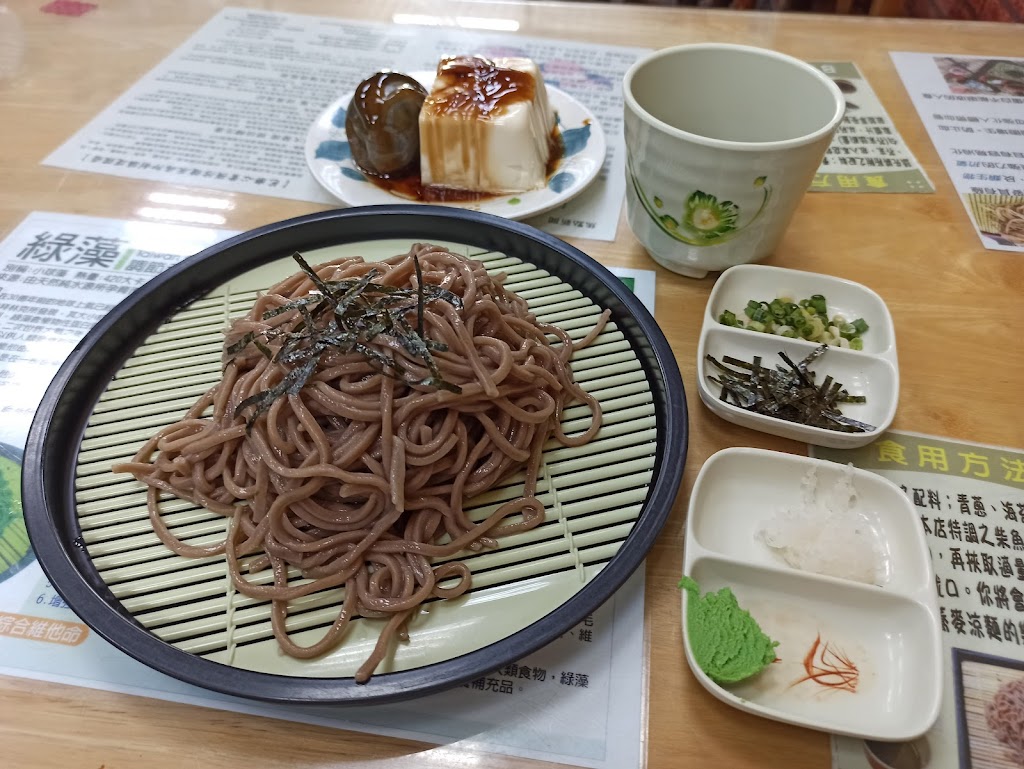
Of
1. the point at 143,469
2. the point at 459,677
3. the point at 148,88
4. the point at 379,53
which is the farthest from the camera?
the point at 379,53

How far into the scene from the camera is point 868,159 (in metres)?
2.14

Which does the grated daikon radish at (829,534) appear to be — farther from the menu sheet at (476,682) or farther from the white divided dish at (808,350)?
the menu sheet at (476,682)

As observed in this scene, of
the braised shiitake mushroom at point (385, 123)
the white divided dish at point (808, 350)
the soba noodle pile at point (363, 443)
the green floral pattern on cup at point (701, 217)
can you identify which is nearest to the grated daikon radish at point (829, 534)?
the white divided dish at point (808, 350)

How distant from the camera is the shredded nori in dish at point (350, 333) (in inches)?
47.5

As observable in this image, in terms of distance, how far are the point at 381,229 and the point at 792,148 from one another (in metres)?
1.01

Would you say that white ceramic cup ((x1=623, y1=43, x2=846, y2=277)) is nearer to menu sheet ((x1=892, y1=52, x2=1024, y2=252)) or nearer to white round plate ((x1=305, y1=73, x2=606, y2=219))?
white round plate ((x1=305, y1=73, x2=606, y2=219))

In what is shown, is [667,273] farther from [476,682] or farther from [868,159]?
Result: [476,682]

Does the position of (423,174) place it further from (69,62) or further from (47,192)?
(69,62)

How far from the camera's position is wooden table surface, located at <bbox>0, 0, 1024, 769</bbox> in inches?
39.2

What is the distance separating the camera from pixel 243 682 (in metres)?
0.93

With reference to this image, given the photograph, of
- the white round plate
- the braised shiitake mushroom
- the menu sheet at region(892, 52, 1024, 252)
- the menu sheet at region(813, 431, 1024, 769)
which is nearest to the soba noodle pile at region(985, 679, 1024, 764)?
the menu sheet at region(813, 431, 1024, 769)

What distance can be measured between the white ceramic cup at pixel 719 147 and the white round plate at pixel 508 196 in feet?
0.97

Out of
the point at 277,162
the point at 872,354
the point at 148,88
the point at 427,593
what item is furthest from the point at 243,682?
the point at 148,88

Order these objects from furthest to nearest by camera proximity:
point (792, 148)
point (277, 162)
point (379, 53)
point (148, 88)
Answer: point (379, 53) < point (148, 88) < point (277, 162) < point (792, 148)
